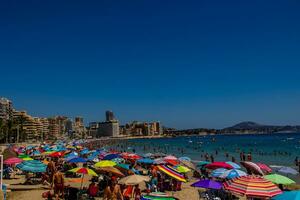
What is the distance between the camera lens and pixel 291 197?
7.08m

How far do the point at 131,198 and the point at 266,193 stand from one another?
685 centimetres

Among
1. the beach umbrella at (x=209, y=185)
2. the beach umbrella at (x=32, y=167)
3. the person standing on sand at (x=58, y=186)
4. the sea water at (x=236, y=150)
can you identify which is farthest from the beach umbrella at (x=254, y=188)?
the sea water at (x=236, y=150)

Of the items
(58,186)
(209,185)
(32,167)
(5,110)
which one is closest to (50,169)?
(32,167)

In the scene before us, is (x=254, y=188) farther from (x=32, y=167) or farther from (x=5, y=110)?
(x=5, y=110)

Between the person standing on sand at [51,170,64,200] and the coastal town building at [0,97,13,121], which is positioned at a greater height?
the coastal town building at [0,97,13,121]

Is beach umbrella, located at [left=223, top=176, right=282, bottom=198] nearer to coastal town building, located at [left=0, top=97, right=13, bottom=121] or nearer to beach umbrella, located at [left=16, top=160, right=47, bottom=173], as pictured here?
beach umbrella, located at [left=16, top=160, right=47, bottom=173]

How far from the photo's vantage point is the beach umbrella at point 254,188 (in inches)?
355

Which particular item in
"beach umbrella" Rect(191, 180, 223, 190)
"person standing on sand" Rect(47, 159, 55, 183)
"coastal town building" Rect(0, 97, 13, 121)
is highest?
"coastal town building" Rect(0, 97, 13, 121)

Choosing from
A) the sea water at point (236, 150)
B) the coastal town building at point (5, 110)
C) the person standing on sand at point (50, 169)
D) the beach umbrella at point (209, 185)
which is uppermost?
the coastal town building at point (5, 110)

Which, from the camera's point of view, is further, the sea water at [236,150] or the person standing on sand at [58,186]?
the sea water at [236,150]

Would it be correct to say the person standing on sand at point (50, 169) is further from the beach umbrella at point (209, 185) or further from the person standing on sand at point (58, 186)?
the beach umbrella at point (209, 185)

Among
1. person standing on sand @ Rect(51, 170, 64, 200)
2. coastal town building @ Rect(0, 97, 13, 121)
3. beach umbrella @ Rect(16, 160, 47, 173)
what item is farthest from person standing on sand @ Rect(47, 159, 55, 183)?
coastal town building @ Rect(0, 97, 13, 121)

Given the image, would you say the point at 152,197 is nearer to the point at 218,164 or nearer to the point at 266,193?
the point at 266,193

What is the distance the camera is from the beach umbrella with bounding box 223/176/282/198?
900 cm
